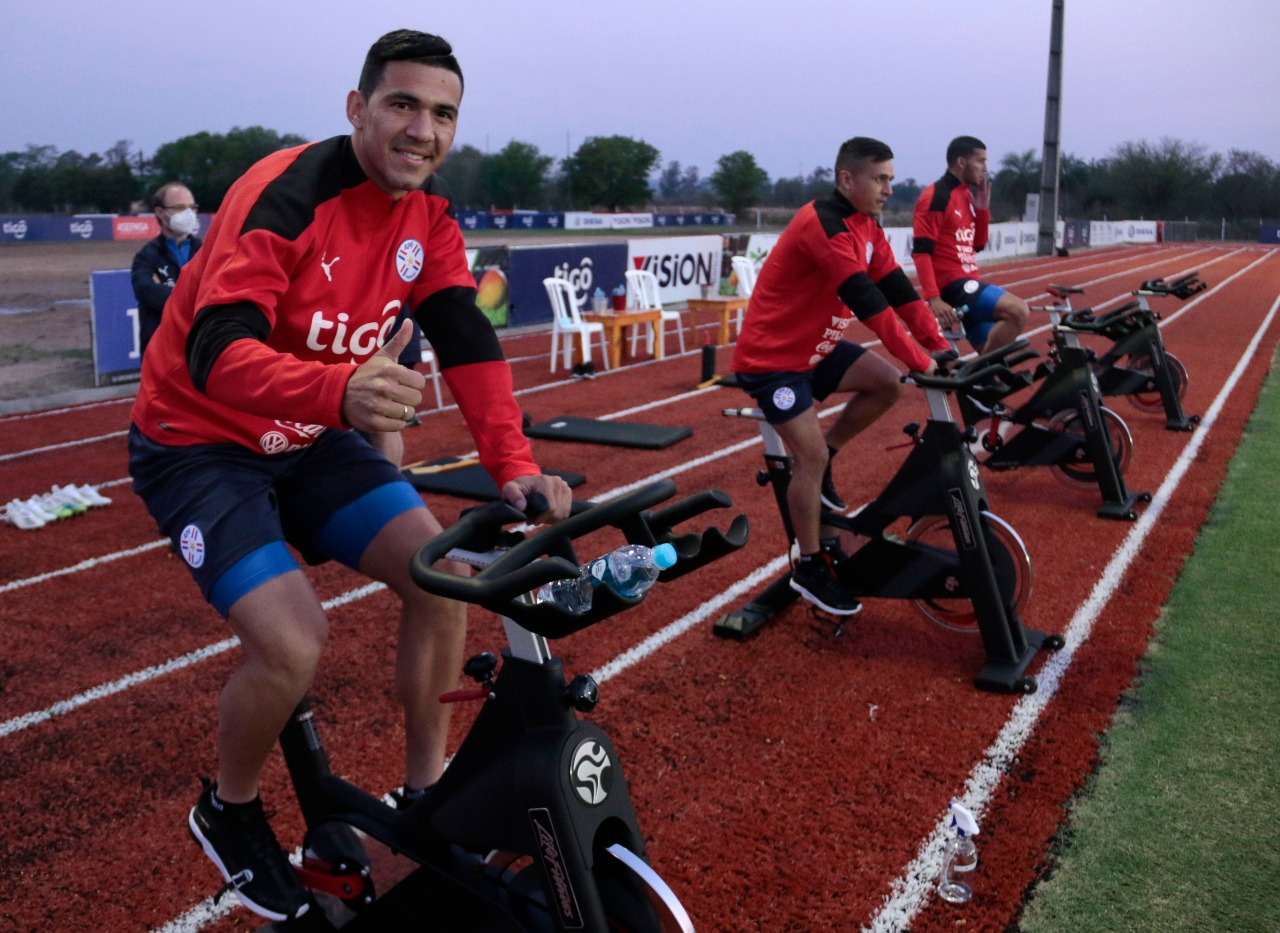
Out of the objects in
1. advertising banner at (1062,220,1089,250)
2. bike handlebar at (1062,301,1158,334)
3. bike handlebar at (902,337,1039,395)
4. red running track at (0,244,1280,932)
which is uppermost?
advertising banner at (1062,220,1089,250)

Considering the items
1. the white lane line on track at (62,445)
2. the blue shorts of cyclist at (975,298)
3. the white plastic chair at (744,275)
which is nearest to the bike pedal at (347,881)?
the blue shorts of cyclist at (975,298)

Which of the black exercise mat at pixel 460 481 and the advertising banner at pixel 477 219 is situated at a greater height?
the advertising banner at pixel 477 219

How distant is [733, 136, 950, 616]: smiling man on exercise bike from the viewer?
4742 millimetres

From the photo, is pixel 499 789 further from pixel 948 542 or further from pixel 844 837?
pixel 948 542

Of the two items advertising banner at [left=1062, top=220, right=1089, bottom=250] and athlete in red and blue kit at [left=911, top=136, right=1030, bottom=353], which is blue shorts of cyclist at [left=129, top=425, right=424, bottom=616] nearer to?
athlete in red and blue kit at [left=911, top=136, right=1030, bottom=353]

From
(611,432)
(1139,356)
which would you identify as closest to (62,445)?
(611,432)

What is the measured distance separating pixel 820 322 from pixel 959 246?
12.0 ft

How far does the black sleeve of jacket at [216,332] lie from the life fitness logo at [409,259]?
0.46 m

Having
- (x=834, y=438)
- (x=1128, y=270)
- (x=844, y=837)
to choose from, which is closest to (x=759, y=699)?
(x=844, y=837)

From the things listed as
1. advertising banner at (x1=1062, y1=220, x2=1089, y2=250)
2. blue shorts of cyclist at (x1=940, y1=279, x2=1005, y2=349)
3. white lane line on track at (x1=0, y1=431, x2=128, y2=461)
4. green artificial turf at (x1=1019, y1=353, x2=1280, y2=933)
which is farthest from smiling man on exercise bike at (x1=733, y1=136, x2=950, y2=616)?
advertising banner at (x1=1062, y1=220, x2=1089, y2=250)

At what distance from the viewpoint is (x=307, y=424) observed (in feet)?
8.32

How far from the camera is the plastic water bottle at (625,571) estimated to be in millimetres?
1808

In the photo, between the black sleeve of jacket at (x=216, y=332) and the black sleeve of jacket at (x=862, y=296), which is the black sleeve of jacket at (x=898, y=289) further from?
the black sleeve of jacket at (x=216, y=332)

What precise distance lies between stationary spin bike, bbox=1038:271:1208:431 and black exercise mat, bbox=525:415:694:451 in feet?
10.5
